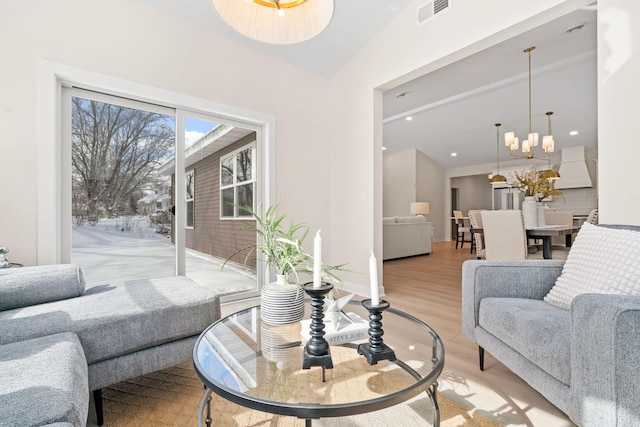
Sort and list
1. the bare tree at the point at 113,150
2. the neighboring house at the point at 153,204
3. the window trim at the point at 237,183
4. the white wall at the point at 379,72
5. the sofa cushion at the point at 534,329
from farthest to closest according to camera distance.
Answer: the window trim at the point at 237,183, the neighboring house at the point at 153,204, the bare tree at the point at 113,150, the white wall at the point at 379,72, the sofa cushion at the point at 534,329

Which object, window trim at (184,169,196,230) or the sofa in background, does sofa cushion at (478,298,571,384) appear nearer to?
window trim at (184,169,196,230)

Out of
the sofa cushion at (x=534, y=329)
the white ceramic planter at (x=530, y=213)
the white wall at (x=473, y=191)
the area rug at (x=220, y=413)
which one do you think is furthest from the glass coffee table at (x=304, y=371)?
the white wall at (x=473, y=191)

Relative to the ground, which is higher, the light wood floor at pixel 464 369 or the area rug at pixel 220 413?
the area rug at pixel 220 413

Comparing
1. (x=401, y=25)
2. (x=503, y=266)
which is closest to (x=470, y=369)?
(x=503, y=266)

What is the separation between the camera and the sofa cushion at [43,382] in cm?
72

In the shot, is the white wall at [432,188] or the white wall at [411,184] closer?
the white wall at [411,184]

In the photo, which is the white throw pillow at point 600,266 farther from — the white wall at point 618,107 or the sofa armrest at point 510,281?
the white wall at point 618,107

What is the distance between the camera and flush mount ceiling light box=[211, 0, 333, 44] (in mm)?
1452

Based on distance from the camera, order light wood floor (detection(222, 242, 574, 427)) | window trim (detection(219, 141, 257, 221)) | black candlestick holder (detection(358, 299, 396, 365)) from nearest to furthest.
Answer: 1. black candlestick holder (detection(358, 299, 396, 365))
2. light wood floor (detection(222, 242, 574, 427))
3. window trim (detection(219, 141, 257, 221))

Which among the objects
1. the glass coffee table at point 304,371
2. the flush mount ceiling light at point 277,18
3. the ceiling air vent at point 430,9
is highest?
the ceiling air vent at point 430,9

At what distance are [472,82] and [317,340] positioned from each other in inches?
214

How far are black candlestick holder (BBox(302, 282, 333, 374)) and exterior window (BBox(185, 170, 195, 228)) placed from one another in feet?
7.49

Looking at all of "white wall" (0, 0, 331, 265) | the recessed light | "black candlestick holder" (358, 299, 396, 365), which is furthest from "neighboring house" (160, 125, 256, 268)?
the recessed light

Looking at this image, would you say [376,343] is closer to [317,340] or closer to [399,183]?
[317,340]
